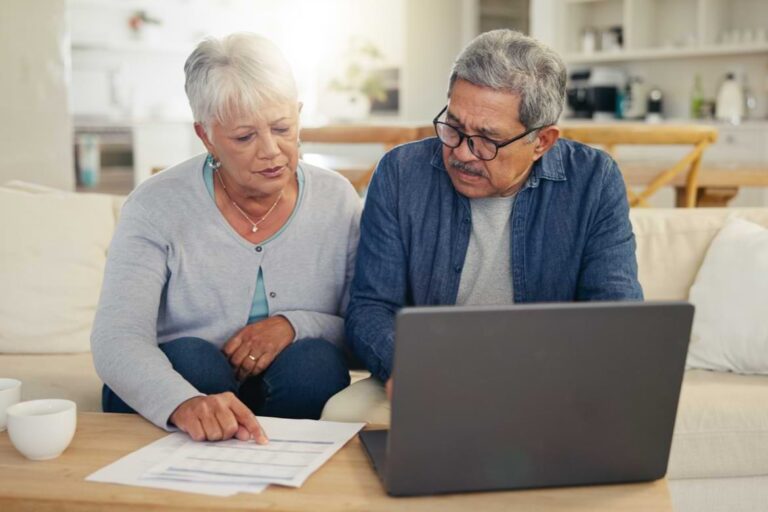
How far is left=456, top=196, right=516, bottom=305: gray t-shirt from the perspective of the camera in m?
1.74

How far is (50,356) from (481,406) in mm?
1448

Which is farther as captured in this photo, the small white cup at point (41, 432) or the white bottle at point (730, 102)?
the white bottle at point (730, 102)

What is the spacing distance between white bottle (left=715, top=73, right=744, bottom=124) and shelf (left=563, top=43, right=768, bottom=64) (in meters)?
0.20

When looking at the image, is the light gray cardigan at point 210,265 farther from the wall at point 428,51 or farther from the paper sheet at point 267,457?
the wall at point 428,51

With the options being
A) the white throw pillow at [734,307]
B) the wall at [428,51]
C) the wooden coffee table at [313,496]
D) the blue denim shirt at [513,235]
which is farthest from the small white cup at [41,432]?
the wall at [428,51]

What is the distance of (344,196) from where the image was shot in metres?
1.87

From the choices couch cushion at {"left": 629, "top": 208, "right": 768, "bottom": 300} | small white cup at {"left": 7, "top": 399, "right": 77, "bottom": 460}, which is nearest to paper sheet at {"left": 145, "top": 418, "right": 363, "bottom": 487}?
small white cup at {"left": 7, "top": 399, "right": 77, "bottom": 460}

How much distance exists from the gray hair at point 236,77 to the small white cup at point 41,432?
23.8 inches

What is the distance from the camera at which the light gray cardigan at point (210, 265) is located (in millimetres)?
1644

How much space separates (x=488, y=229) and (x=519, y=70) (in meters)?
0.32

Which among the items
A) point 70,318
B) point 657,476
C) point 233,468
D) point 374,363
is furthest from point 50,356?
point 657,476

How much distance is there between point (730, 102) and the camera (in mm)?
5355

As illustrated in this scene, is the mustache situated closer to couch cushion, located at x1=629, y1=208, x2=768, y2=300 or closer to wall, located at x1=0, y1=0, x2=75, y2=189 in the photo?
couch cushion, located at x1=629, y1=208, x2=768, y2=300

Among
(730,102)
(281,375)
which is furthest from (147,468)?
(730,102)
